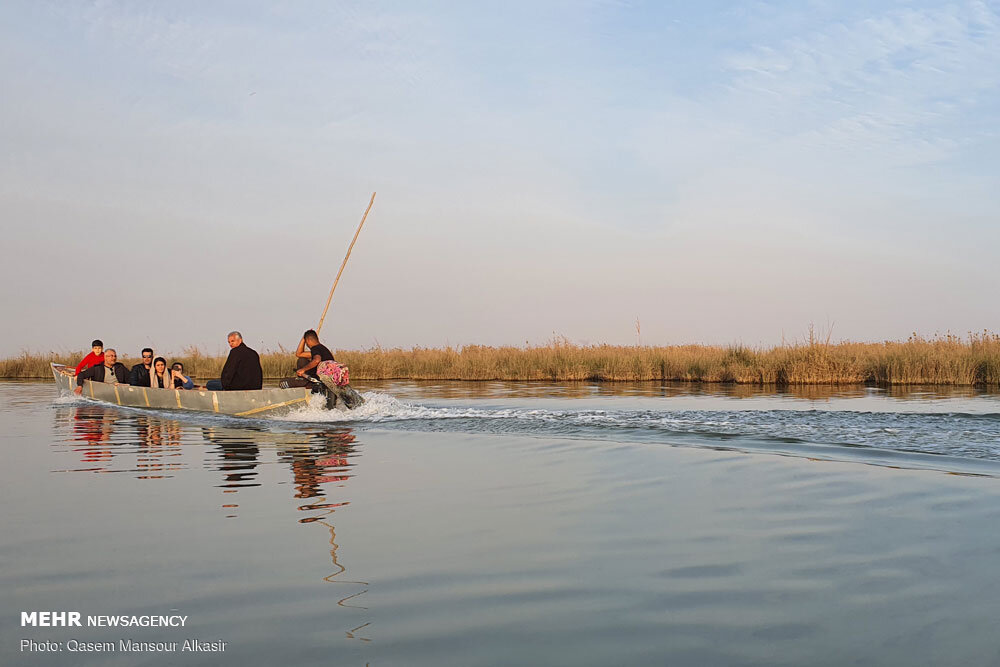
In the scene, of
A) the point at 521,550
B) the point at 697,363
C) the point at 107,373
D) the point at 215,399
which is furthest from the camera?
the point at 697,363

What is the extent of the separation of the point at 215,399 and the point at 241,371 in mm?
706

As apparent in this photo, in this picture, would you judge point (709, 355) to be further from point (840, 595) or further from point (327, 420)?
point (840, 595)

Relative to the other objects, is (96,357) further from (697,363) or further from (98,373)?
(697,363)

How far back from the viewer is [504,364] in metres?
29.5

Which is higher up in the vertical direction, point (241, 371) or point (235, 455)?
point (241, 371)

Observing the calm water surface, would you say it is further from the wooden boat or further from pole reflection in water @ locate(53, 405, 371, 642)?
the wooden boat

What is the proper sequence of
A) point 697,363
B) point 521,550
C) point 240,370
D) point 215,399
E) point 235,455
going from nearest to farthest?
point 521,550 → point 235,455 → point 215,399 → point 240,370 → point 697,363

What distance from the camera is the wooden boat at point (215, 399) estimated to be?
47.1ft

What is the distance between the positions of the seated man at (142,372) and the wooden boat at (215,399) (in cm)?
34

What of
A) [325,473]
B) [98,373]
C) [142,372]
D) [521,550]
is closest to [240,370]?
[142,372]

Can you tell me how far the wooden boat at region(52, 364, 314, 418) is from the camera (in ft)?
47.1

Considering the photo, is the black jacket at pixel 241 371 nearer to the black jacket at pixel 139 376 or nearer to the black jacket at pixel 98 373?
the black jacket at pixel 139 376


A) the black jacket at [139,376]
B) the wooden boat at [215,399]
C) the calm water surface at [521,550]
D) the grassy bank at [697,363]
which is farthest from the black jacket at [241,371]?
the grassy bank at [697,363]

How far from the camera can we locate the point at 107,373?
20.5m
